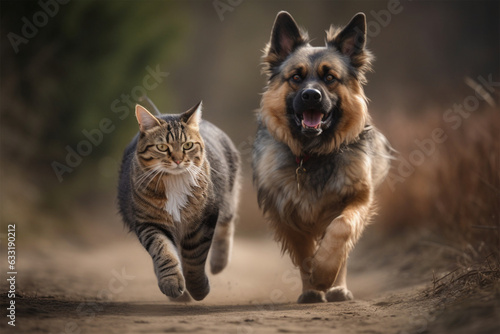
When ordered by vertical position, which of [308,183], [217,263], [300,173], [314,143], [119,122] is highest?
[119,122]

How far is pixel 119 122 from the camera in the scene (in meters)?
10.4

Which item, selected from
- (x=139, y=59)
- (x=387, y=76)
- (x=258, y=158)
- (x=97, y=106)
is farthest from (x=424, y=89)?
(x=258, y=158)

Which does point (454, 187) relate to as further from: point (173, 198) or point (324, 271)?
point (173, 198)

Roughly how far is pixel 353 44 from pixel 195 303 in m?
2.79

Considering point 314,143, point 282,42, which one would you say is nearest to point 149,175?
point 314,143

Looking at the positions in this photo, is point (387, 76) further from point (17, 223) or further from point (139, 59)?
point (17, 223)

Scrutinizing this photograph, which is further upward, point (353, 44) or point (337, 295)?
point (353, 44)

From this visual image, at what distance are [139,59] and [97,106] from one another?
137 centimetres

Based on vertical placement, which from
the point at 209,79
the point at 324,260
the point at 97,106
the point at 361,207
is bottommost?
the point at 324,260

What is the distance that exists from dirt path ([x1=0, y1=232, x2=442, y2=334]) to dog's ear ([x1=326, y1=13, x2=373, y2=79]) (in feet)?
7.05

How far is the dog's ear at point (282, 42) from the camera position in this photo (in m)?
5.54

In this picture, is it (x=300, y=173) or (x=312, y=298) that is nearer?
(x=312, y=298)

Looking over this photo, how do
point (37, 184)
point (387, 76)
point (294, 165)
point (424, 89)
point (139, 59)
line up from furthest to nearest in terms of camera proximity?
1. point (387, 76)
2. point (424, 89)
3. point (139, 59)
4. point (37, 184)
5. point (294, 165)

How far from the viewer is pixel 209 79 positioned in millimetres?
17719
